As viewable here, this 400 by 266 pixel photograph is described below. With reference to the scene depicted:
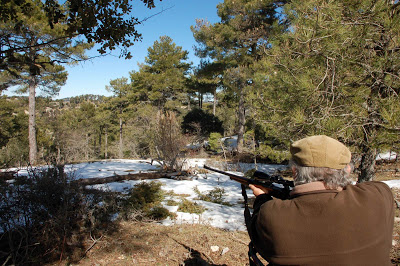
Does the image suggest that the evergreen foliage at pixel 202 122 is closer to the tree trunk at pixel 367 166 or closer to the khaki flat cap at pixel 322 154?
the tree trunk at pixel 367 166

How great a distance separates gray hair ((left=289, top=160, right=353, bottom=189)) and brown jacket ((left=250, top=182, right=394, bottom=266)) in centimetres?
7

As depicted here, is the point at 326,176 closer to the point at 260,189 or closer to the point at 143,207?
the point at 260,189

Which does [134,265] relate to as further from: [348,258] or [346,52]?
[346,52]

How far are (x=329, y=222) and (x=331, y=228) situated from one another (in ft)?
0.09

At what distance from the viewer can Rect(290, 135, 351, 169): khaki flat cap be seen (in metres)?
1.21

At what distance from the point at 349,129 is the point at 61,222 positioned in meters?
4.17

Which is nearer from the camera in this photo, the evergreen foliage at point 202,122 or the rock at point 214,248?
the rock at point 214,248

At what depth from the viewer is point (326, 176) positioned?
4.01 ft

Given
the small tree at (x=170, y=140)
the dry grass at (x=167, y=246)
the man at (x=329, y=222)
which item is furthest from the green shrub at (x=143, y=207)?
the small tree at (x=170, y=140)

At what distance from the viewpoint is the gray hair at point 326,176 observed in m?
1.21

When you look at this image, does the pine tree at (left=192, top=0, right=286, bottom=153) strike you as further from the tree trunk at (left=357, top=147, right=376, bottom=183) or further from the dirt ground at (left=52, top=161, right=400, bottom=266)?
the dirt ground at (left=52, top=161, right=400, bottom=266)

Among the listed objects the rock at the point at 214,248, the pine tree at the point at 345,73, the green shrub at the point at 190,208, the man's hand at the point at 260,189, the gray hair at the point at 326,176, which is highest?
the pine tree at the point at 345,73

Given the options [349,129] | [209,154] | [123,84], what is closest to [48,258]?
[349,129]

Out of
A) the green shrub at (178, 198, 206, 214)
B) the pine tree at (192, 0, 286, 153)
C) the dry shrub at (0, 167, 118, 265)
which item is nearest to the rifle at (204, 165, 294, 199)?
the dry shrub at (0, 167, 118, 265)
